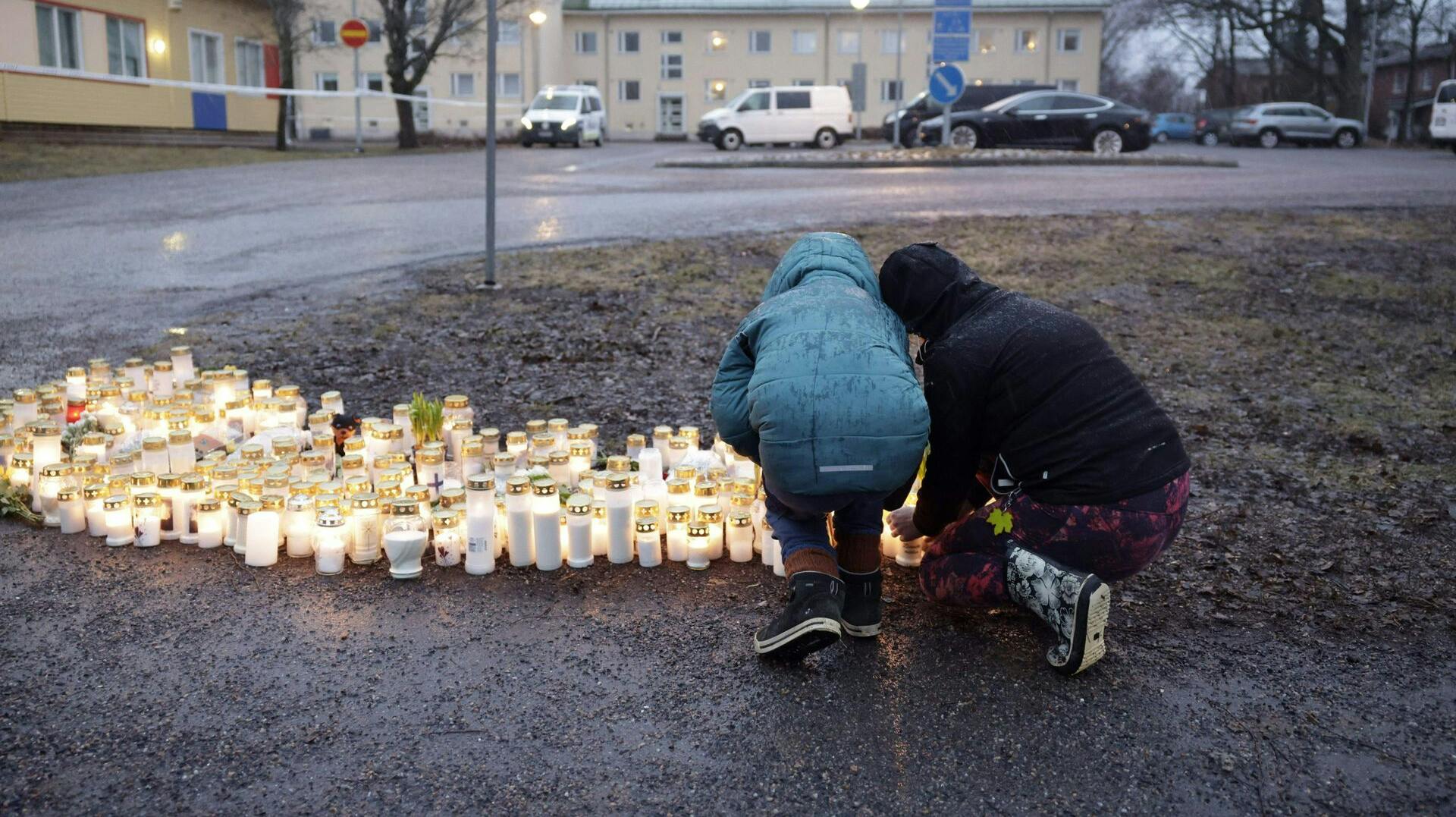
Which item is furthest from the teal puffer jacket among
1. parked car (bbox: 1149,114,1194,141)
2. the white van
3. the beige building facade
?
parked car (bbox: 1149,114,1194,141)

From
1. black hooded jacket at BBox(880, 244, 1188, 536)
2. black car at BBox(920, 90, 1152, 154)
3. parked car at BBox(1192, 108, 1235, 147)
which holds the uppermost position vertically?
parked car at BBox(1192, 108, 1235, 147)

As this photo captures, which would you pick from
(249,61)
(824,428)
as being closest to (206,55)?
(249,61)

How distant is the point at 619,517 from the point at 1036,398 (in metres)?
1.50

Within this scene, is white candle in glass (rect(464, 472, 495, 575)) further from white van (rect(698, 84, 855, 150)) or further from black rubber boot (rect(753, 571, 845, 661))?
white van (rect(698, 84, 855, 150))

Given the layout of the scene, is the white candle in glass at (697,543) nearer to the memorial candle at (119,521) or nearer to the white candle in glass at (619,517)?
the white candle in glass at (619,517)

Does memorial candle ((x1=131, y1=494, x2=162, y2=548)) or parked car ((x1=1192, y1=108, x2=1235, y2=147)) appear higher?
parked car ((x1=1192, y1=108, x2=1235, y2=147))

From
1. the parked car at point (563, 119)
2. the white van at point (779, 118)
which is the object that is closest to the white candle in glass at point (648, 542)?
the white van at point (779, 118)

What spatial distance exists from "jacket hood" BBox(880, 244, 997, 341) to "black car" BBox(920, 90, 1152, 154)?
24541 millimetres

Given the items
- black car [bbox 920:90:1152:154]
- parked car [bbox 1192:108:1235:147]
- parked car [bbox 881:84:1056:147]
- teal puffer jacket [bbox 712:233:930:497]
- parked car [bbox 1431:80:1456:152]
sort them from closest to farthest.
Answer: teal puffer jacket [bbox 712:233:930:497] → black car [bbox 920:90:1152:154] → parked car [bbox 1431:80:1456:152] → parked car [bbox 881:84:1056:147] → parked car [bbox 1192:108:1235:147]

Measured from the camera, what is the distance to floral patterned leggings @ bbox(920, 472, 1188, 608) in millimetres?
3227

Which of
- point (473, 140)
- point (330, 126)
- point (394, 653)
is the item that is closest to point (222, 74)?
point (473, 140)

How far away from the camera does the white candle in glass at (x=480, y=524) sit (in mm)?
3861

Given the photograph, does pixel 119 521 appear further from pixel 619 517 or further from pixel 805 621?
pixel 805 621

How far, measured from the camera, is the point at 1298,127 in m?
41.5
